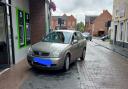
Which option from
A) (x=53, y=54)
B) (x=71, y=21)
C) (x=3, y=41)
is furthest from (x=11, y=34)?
(x=71, y=21)

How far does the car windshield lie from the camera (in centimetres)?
732

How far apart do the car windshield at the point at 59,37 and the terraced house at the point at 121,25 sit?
10.3 meters

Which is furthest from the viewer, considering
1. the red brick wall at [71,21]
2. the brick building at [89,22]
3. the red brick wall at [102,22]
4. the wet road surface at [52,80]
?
the red brick wall at [71,21]

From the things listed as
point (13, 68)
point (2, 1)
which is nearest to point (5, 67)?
point (13, 68)

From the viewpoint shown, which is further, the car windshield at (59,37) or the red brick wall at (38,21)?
the red brick wall at (38,21)

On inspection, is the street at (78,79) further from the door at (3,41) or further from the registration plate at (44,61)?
the door at (3,41)

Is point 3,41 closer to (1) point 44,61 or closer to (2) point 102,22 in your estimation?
(1) point 44,61

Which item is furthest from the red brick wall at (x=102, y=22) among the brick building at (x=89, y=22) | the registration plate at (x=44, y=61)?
the registration plate at (x=44, y=61)

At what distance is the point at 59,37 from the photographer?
7.58 metres

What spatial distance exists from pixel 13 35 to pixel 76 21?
70741 mm

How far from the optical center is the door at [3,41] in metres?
6.59

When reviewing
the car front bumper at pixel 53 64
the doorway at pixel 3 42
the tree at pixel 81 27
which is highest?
the tree at pixel 81 27

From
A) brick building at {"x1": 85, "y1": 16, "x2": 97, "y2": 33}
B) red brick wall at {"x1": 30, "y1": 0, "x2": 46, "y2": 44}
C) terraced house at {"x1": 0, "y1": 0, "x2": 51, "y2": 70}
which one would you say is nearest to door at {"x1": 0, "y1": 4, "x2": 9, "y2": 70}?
terraced house at {"x1": 0, "y1": 0, "x2": 51, "y2": 70}

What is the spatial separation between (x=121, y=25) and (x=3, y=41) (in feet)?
48.6
